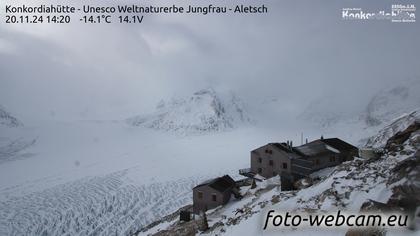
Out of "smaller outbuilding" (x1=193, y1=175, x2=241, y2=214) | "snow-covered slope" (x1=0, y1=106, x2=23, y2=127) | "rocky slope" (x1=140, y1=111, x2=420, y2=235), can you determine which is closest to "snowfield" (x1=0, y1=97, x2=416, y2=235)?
"rocky slope" (x1=140, y1=111, x2=420, y2=235)

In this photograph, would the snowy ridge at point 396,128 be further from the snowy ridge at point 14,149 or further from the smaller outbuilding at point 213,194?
the snowy ridge at point 14,149

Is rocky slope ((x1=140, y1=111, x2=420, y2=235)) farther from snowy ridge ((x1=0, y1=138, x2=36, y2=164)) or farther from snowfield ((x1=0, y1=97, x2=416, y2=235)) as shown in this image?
snowy ridge ((x1=0, y1=138, x2=36, y2=164))

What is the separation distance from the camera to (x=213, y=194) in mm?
35375

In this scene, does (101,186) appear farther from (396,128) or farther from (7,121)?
(7,121)

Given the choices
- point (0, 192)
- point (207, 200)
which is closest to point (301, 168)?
point (207, 200)

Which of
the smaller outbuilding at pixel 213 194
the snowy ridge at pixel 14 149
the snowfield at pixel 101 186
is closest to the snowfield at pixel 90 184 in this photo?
the snowfield at pixel 101 186

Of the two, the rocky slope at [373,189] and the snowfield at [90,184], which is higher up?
the rocky slope at [373,189]

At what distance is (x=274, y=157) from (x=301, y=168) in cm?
384

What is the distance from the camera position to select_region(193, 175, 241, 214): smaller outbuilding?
3512 centimetres

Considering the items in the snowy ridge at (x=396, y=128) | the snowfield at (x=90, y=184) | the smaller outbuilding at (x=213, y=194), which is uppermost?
the snowy ridge at (x=396, y=128)

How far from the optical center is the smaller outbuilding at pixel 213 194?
35125 millimetres

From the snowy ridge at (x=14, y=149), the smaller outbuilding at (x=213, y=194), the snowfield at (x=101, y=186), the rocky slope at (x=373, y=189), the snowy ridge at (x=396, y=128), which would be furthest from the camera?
the snowy ridge at (x=14, y=149)

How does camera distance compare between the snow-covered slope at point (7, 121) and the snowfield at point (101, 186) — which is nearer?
the snowfield at point (101, 186)

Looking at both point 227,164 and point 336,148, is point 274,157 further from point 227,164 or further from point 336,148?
point 227,164
